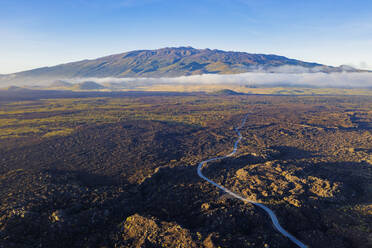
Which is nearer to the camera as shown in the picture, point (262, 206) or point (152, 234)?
point (152, 234)

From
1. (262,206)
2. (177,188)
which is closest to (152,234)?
(177,188)

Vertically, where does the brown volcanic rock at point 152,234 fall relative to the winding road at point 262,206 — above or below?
above

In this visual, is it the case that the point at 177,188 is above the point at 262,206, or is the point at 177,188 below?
above

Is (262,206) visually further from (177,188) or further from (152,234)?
(152,234)

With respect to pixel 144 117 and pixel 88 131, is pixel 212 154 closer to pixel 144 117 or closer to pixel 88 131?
pixel 88 131

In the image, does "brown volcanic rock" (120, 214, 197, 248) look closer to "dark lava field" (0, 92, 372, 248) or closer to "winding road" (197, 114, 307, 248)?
"dark lava field" (0, 92, 372, 248)

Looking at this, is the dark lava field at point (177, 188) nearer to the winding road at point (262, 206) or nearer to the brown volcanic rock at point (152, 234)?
the brown volcanic rock at point (152, 234)

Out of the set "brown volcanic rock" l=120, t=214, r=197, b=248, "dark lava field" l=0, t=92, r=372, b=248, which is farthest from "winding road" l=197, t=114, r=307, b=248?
"brown volcanic rock" l=120, t=214, r=197, b=248

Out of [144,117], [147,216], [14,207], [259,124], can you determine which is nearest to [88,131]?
[144,117]

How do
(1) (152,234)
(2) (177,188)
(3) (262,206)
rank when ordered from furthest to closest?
(2) (177,188)
(3) (262,206)
(1) (152,234)

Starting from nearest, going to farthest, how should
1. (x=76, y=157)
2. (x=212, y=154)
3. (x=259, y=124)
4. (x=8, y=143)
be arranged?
(x=76, y=157) < (x=212, y=154) < (x=8, y=143) < (x=259, y=124)

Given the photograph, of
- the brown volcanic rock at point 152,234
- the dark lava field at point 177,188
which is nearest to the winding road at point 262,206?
the dark lava field at point 177,188
